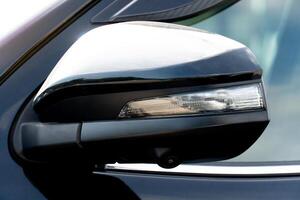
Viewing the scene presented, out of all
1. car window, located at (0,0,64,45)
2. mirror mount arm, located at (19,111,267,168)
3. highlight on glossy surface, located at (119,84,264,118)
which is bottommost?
mirror mount arm, located at (19,111,267,168)

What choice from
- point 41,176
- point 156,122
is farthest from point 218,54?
point 41,176

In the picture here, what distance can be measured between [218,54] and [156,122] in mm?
170

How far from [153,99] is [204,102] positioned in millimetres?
95

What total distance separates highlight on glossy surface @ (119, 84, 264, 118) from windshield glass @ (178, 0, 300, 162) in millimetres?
258

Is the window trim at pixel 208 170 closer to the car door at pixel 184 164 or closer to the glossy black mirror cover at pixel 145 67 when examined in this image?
the car door at pixel 184 164

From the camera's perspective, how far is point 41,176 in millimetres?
1247

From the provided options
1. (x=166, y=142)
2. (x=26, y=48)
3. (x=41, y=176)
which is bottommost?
(x=41, y=176)

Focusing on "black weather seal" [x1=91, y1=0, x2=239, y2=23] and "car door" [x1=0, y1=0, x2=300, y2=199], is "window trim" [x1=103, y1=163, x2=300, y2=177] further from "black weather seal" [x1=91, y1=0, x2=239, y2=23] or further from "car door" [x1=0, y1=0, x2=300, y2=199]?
"black weather seal" [x1=91, y1=0, x2=239, y2=23]

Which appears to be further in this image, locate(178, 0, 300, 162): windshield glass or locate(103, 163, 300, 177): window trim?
locate(178, 0, 300, 162): windshield glass

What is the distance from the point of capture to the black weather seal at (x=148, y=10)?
140cm

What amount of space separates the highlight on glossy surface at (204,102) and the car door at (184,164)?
0.62 feet

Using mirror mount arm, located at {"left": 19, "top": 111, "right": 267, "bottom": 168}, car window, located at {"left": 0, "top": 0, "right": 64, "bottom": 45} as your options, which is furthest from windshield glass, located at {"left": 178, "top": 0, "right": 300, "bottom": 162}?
car window, located at {"left": 0, "top": 0, "right": 64, "bottom": 45}

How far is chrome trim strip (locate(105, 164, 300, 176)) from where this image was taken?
50.5 inches

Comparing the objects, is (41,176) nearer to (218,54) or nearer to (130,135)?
(130,135)
